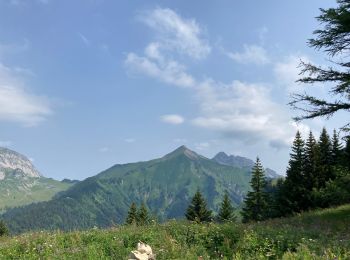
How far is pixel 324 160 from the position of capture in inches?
2000

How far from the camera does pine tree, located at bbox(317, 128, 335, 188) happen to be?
162 feet

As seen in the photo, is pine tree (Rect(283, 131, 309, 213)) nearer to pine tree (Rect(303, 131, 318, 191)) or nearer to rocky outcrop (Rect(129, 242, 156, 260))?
pine tree (Rect(303, 131, 318, 191))

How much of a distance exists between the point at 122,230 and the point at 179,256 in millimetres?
4947

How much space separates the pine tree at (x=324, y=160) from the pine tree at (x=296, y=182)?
1977 millimetres

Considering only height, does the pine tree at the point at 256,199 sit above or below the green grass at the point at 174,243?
above

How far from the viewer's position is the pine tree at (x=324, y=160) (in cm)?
4941

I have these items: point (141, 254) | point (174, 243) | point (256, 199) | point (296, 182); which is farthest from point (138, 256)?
point (256, 199)

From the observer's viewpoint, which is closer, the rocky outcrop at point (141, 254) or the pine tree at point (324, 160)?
the rocky outcrop at point (141, 254)

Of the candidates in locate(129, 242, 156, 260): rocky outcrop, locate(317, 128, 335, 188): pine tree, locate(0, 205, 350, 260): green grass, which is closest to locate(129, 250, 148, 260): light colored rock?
locate(129, 242, 156, 260): rocky outcrop

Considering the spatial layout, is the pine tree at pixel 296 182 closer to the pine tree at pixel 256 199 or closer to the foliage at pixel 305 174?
the foliage at pixel 305 174

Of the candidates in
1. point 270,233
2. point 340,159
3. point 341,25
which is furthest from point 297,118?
point 270,233

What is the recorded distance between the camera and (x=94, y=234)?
46.0 feet

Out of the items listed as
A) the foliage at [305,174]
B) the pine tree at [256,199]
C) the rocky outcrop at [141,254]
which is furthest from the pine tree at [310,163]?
the rocky outcrop at [141,254]

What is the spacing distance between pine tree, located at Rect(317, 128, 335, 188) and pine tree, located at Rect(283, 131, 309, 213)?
77.8 inches
